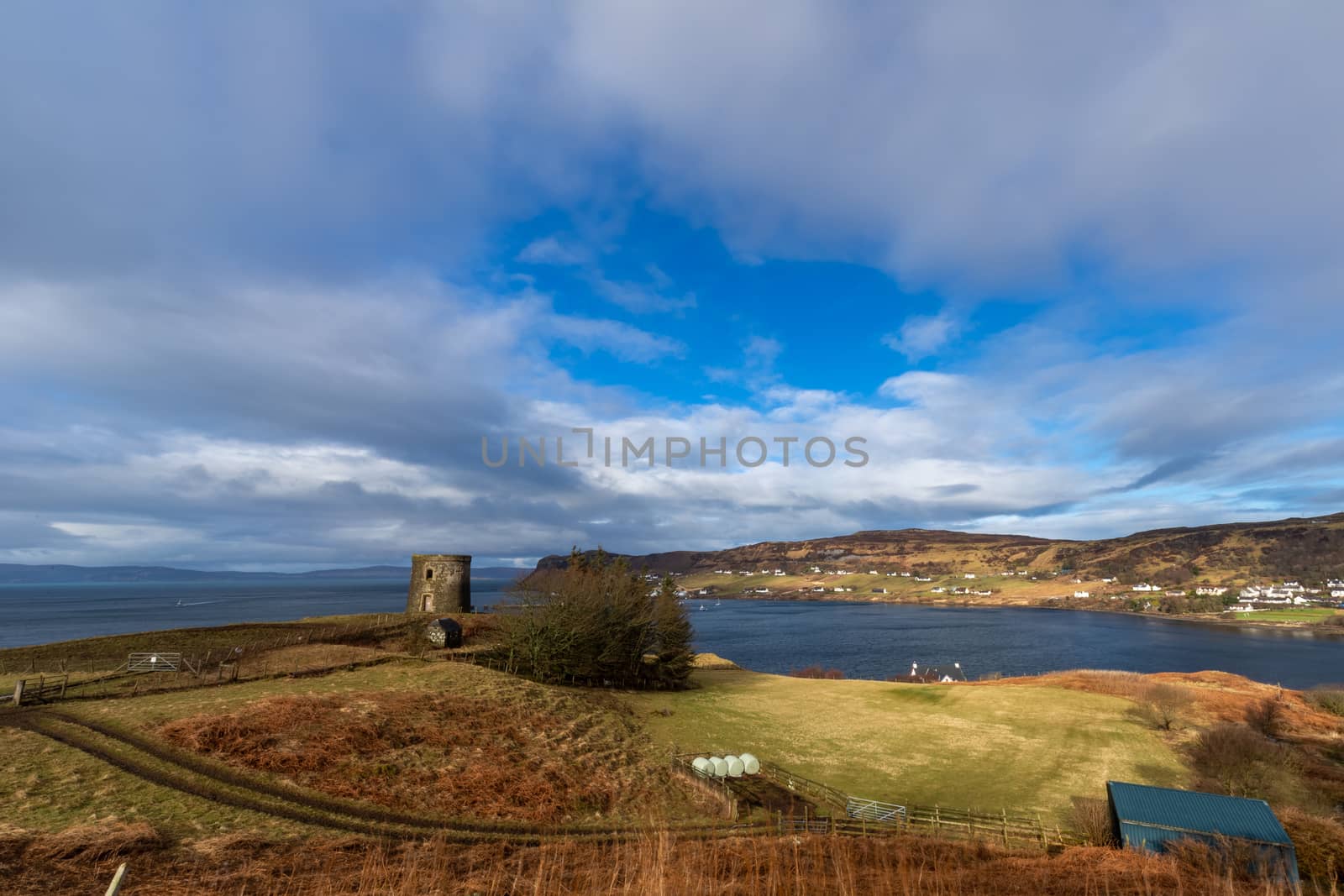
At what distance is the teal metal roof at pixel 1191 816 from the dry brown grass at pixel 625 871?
280cm

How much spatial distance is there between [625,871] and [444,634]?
40782 mm

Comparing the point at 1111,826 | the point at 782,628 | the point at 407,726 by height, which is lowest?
the point at 782,628

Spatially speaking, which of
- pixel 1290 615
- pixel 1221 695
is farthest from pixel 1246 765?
pixel 1290 615

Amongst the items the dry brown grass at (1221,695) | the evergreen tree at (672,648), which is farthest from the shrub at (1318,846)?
the evergreen tree at (672,648)

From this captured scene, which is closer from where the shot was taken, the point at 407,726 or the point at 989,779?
the point at 407,726

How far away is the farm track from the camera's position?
759 inches

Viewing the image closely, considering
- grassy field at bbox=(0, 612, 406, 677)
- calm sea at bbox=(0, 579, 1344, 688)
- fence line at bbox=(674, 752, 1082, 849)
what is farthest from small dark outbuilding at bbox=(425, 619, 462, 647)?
calm sea at bbox=(0, 579, 1344, 688)

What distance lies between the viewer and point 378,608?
178m

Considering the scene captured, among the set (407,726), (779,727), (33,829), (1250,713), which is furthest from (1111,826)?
(1250,713)

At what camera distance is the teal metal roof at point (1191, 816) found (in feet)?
61.4

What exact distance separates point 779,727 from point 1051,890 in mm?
28013

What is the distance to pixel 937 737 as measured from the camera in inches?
1523

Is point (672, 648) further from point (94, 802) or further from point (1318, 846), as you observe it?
point (94, 802)

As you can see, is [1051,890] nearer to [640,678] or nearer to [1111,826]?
[1111,826]
